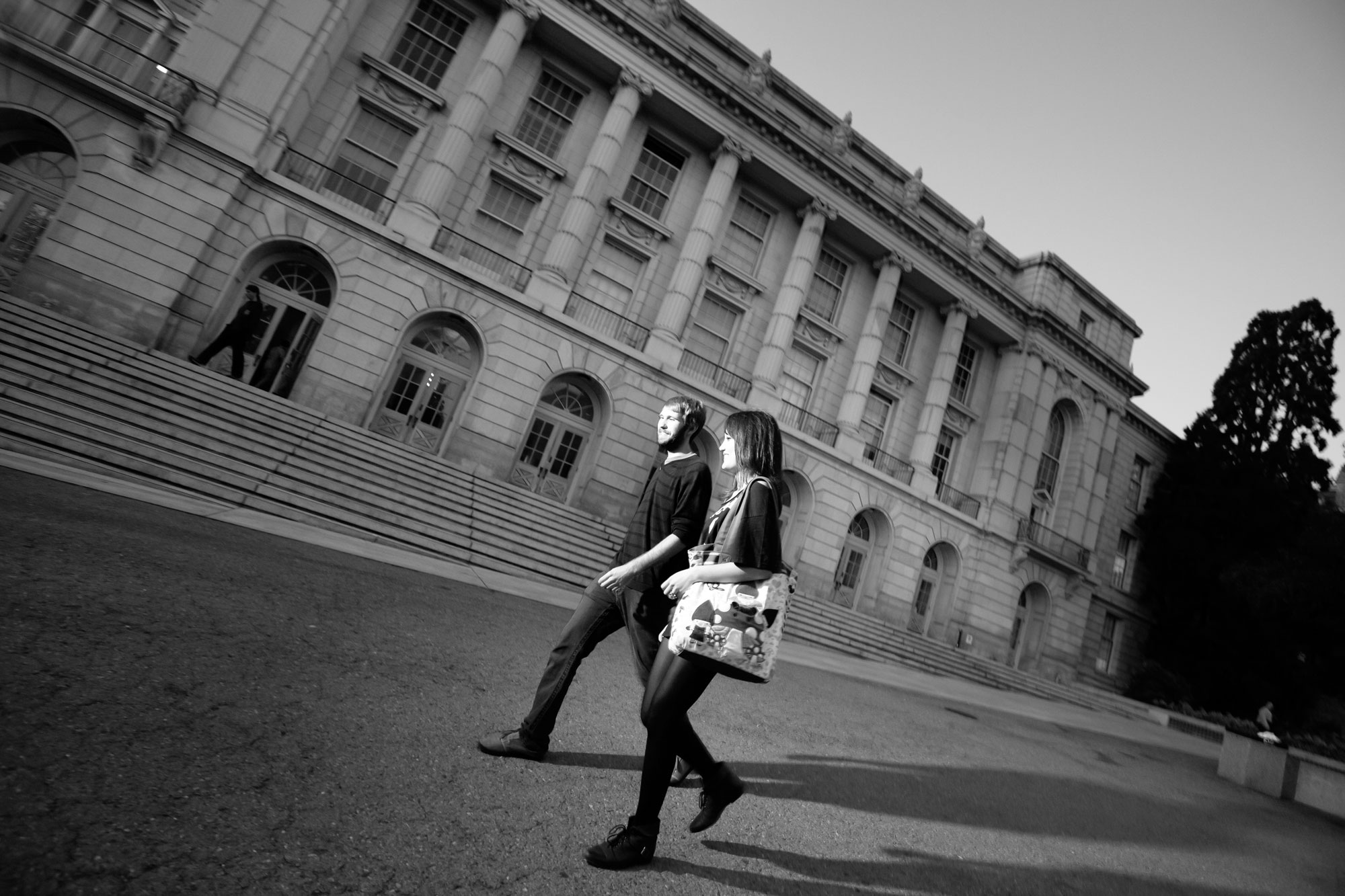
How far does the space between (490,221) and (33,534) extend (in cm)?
1551

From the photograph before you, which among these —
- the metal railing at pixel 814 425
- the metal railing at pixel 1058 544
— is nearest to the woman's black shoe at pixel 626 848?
the metal railing at pixel 814 425

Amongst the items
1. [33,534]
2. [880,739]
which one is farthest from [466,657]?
[880,739]

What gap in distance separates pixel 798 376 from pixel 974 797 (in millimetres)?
18474

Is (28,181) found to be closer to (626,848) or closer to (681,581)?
(681,581)

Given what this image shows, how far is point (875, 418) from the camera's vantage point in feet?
77.1

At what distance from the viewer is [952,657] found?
19.2 meters

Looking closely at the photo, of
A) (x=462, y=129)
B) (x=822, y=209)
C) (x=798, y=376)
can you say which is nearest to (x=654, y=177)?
(x=822, y=209)

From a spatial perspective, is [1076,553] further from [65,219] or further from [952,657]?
[65,219]

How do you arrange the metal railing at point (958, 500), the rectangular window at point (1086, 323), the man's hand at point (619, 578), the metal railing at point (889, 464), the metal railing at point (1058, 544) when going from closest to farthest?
the man's hand at point (619, 578) < the metal railing at point (889, 464) < the metal railing at point (958, 500) < the metal railing at point (1058, 544) < the rectangular window at point (1086, 323)

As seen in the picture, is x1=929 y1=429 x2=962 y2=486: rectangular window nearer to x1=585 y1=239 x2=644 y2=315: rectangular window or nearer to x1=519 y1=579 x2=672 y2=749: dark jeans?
x1=585 y1=239 x2=644 y2=315: rectangular window

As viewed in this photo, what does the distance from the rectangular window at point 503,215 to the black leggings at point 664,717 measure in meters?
17.7

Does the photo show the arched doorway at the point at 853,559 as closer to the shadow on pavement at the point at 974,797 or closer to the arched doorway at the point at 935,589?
the arched doorway at the point at 935,589

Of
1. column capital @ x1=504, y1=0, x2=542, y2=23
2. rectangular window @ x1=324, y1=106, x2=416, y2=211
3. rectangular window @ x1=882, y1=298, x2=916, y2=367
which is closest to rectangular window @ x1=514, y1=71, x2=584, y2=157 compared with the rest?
column capital @ x1=504, y1=0, x2=542, y2=23

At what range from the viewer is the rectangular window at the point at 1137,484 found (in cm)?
3030
